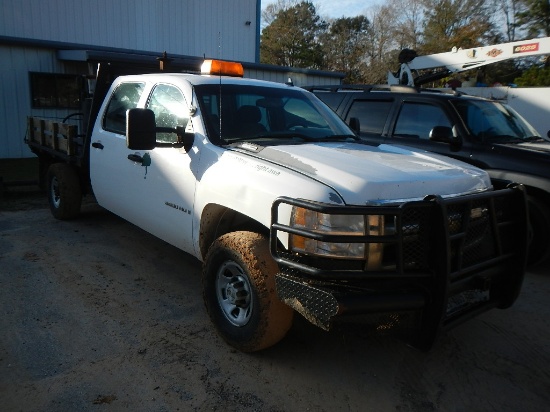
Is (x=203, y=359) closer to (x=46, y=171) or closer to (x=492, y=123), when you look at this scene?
(x=492, y=123)

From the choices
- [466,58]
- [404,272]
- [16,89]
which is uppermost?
[466,58]

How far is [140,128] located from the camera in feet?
11.3

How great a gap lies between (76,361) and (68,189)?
350cm

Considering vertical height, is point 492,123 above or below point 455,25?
below

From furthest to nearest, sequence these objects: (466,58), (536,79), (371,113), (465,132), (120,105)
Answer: (536,79) → (466,58) → (371,113) → (465,132) → (120,105)

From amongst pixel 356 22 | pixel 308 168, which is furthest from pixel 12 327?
pixel 356 22

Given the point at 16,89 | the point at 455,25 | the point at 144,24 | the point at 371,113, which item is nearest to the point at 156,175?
the point at 371,113

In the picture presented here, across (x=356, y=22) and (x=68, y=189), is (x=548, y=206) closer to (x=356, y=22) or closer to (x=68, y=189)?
(x=68, y=189)

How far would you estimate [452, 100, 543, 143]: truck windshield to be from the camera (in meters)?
5.71

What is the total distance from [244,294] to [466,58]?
9.08 m

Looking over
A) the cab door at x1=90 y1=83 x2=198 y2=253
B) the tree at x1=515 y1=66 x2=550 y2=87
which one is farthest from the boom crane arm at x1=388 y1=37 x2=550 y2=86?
the tree at x1=515 y1=66 x2=550 y2=87

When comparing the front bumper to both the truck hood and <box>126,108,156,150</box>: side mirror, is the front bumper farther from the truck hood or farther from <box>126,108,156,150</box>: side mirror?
<box>126,108,156,150</box>: side mirror

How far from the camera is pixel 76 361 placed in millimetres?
3076

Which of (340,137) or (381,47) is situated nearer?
(340,137)
